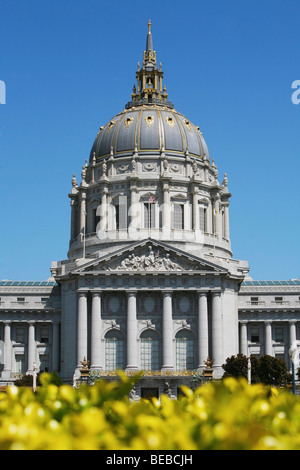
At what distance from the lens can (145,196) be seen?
384 feet

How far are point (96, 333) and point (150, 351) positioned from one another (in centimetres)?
713

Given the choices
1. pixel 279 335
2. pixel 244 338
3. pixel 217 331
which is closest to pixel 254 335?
pixel 244 338

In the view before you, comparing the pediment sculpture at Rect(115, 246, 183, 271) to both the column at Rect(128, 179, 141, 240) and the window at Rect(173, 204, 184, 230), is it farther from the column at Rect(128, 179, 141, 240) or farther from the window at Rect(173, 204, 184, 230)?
the window at Rect(173, 204, 184, 230)

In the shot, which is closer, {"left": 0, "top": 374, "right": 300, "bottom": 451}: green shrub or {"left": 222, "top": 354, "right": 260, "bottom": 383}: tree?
{"left": 0, "top": 374, "right": 300, "bottom": 451}: green shrub

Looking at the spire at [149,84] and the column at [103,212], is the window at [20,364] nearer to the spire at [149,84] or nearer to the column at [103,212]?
the column at [103,212]

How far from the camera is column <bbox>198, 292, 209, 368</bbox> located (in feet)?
307

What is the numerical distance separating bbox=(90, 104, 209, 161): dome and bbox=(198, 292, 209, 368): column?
34.0 meters

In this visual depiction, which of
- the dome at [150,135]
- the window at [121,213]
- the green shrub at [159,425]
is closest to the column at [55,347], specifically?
the window at [121,213]

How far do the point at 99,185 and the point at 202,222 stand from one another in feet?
55.0

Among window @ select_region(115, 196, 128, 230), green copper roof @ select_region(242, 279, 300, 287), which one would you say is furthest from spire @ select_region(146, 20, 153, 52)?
green copper roof @ select_region(242, 279, 300, 287)

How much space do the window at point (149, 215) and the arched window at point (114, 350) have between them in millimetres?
23475

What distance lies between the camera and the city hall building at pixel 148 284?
94688 millimetres

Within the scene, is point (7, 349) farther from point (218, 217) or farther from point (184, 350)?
point (218, 217)
